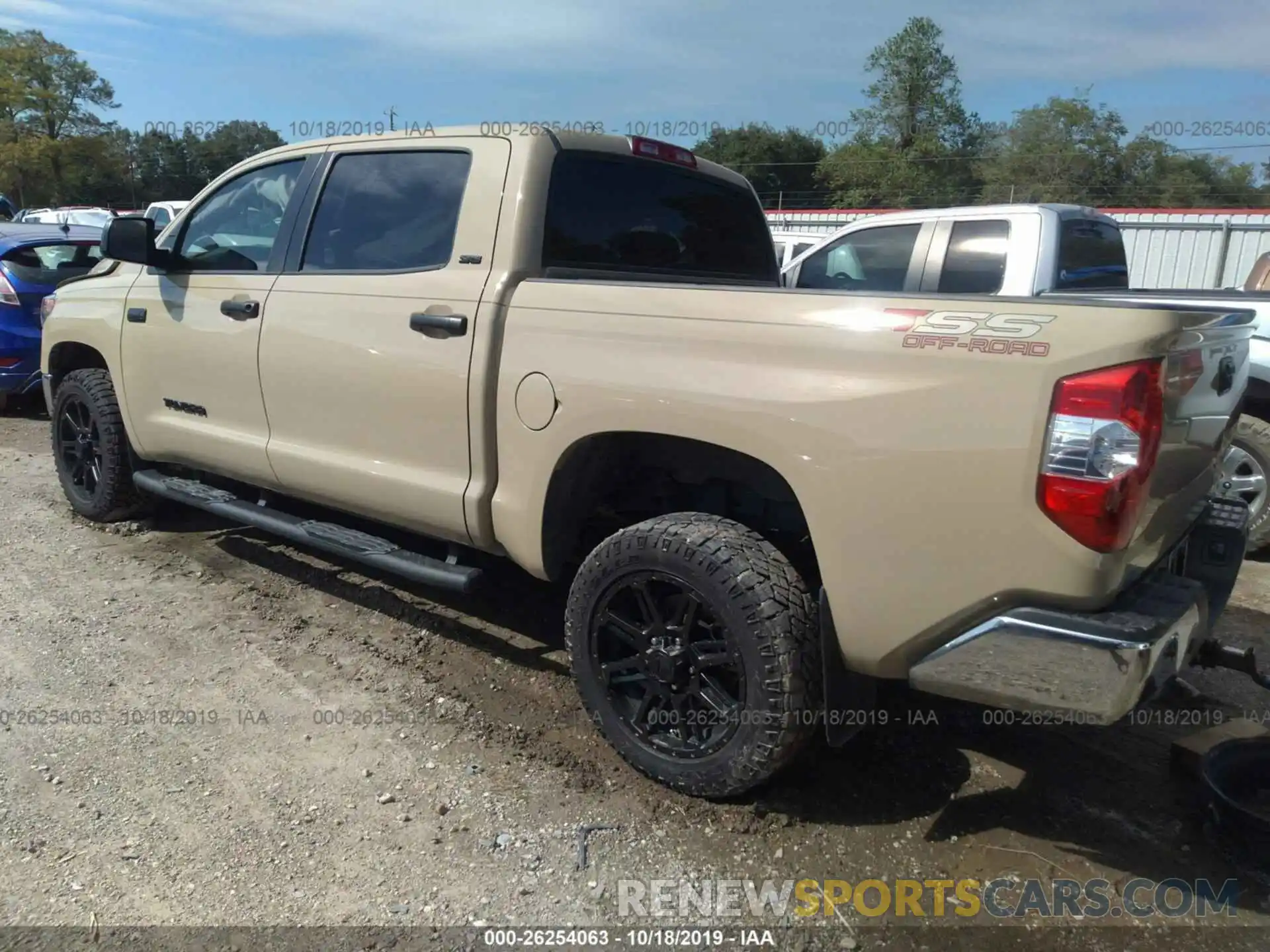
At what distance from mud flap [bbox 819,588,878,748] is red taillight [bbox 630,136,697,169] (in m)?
2.10

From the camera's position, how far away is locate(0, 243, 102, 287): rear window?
836 centimetres

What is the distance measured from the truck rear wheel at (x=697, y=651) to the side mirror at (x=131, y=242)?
286 centimetres

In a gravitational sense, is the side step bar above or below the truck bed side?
below

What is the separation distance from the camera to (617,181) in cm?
366

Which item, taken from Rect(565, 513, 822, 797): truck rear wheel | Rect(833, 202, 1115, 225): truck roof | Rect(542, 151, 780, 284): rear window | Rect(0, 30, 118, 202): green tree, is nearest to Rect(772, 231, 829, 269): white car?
Rect(833, 202, 1115, 225): truck roof

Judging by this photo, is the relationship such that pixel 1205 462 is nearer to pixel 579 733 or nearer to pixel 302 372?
pixel 579 733

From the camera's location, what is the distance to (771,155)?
52625 millimetres

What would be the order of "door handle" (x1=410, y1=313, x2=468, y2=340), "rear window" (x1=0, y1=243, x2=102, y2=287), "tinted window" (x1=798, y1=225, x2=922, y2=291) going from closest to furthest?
1. "door handle" (x1=410, y1=313, x2=468, y2=340)
2. "tinted window" (x1=798, y1=225, x2=922, y2=291)
3. "rear window" (x1=0, y1=243, x2=102, y2=287)

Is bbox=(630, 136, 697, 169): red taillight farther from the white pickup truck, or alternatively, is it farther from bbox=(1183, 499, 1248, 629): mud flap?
bbox=(1183, 499, 1248, 629): mud flap

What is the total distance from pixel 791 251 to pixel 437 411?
851cm

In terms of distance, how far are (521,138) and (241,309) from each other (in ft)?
5.08

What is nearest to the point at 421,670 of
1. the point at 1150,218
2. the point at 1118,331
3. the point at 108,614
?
the point at 108,614

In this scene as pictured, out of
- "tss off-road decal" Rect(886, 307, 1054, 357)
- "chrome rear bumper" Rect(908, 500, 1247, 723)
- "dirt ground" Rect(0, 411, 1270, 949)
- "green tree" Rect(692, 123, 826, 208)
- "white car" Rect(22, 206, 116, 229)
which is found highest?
"green tree" Rect(692, 123, 826, 208)

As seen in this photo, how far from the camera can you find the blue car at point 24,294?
26.9 feet
